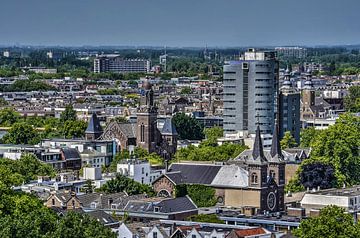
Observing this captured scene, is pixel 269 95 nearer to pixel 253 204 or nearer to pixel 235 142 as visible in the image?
pixel 235 142

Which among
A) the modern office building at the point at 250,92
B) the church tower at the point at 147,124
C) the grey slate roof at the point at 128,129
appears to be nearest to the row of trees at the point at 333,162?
the church tower at the point at 147,124

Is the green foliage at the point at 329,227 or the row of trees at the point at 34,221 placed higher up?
the row of trees at the point at 34,221

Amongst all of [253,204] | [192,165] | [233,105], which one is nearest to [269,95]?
[233,105]

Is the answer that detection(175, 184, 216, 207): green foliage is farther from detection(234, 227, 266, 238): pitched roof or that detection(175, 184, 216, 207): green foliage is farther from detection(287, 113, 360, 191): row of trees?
detection(234, 227, 266, 238): pitched roof

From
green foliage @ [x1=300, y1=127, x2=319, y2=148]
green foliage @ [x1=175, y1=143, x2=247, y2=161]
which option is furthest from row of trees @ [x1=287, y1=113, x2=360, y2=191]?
green foliage @ [x1=300, y1=127, x2=319, y2=148]

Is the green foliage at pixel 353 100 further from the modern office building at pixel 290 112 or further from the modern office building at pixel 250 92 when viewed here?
the modern office building at pixel 250 92
